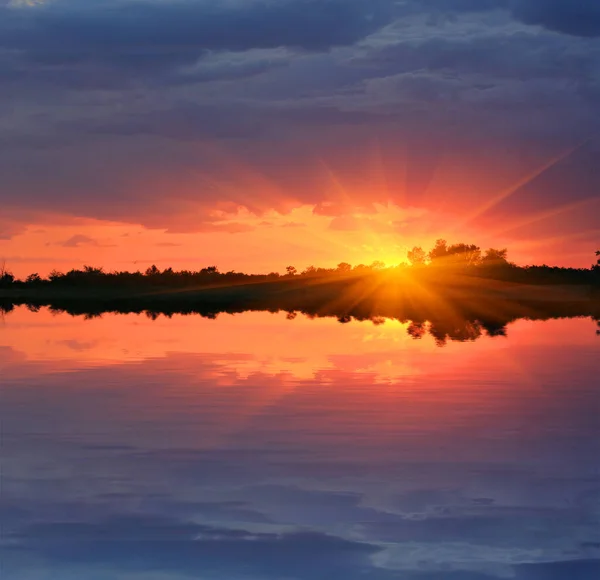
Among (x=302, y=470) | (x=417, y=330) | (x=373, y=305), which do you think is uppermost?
(x=373, y=305)

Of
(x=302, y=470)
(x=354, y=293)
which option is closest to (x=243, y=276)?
(x=354, y=293)

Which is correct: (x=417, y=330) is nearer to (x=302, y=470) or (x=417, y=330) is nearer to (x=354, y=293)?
(x=302, y=470)

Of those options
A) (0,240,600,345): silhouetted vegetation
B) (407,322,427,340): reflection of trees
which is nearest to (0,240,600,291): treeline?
(0,240,600,345): silhouetted vegetation

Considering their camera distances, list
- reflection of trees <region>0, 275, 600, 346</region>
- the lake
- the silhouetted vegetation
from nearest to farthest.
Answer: the lake
reflection of trees <region>0, 275, 600, 346</region>
the silhouetted vegetation

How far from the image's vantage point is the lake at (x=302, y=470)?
352 inches

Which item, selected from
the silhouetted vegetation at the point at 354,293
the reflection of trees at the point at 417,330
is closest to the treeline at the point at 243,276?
the silhouetted vegetation at the point at 354,293

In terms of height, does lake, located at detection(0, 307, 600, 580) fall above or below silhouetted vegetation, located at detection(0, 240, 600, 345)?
below

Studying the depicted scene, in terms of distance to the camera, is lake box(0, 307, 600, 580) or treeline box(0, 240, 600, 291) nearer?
lake box(0, 307, 600, 580)

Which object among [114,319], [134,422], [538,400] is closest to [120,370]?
[134,422]

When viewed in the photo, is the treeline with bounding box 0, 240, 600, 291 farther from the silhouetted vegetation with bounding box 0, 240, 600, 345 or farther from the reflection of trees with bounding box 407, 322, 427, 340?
the reflection of trees with bounding box 407, 322, 427, 340

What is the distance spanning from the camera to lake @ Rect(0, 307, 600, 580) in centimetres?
895

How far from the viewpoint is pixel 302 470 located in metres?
12.3

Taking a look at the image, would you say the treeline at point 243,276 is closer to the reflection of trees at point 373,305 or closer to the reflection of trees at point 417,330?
the reflection of trees at point 373,305

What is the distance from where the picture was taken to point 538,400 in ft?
61.3
